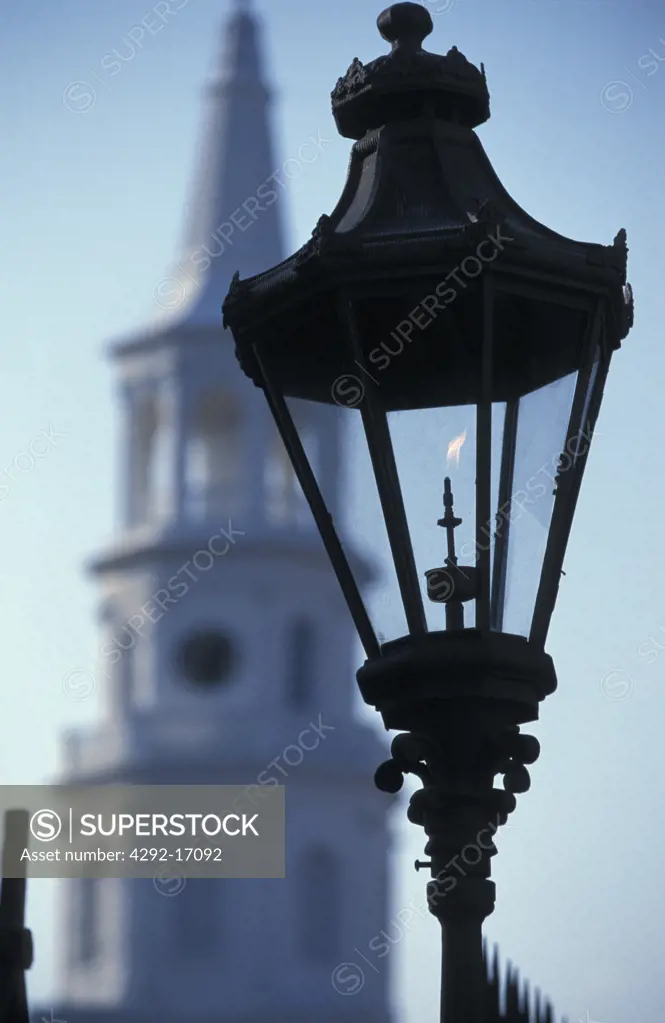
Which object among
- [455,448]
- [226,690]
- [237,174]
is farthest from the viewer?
[226,690]

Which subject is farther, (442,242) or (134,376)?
(134,376)

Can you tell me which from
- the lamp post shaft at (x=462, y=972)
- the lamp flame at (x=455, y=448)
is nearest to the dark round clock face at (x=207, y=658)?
the lamp flame at (x=455, y=448)

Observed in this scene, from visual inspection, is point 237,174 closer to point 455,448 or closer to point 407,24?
point 407,24

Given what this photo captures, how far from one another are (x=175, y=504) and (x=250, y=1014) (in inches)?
409

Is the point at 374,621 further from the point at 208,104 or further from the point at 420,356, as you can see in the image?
the point at 208,104

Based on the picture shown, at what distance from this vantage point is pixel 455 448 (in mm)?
5902

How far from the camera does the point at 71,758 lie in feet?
176

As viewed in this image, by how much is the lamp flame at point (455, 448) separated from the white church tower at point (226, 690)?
4523 cm

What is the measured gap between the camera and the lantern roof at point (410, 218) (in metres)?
5.85

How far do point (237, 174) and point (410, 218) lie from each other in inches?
1750

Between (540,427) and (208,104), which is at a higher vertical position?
(208,104)

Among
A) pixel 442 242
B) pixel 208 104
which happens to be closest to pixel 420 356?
pixel 442 242

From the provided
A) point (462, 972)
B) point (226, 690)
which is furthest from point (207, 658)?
point (462, 972)

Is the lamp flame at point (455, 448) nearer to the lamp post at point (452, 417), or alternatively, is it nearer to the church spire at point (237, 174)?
the lamp post at point (452, 417)
